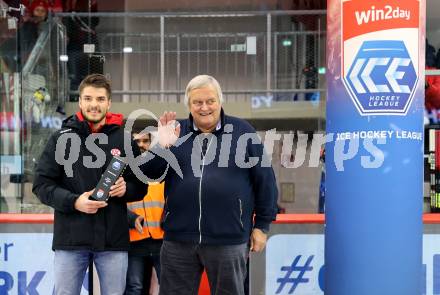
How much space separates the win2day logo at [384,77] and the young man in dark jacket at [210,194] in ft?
1.95

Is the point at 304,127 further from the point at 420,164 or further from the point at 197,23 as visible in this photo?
the point at 420,164

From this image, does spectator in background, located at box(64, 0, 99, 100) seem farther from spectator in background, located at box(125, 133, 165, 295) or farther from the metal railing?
spectator in background, located at box(125, 133, 165, 295)

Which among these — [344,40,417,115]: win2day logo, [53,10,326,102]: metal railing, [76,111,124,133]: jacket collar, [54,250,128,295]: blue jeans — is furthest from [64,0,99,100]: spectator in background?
[344,40,417,115]: win2day logo

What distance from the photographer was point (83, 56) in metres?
7.93

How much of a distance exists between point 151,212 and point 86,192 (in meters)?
0.82

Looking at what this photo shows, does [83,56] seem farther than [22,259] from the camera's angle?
Yes

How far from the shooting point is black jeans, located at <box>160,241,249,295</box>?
2.90 meters

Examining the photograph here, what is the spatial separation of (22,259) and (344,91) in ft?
7.73

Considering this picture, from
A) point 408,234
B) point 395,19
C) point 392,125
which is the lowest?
point 408,234

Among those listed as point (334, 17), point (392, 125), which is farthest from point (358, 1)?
point (392, 125)

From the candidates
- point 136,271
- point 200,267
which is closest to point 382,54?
point 200,267

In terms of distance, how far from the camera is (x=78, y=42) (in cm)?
794

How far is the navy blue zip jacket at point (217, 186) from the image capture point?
288 cm

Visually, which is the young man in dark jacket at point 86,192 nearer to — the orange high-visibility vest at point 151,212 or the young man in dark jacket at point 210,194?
the young man in dark jacket at point 210,194
